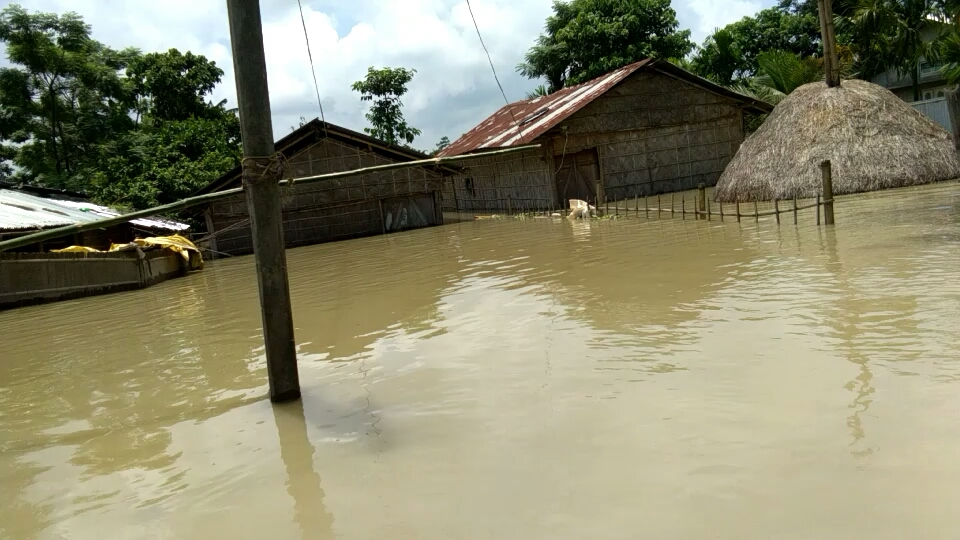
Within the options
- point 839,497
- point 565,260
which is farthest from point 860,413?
point 565,260

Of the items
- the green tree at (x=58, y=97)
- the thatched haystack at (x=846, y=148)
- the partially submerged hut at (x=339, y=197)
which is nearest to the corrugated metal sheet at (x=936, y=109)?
the thatched haystack at (x=846, y=148)

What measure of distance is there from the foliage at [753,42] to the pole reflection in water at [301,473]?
29.6 metres

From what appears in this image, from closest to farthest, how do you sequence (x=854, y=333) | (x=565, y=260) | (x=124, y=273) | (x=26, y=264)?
(x=854, y=333), (x=565, y=260), (x=26, y=264), (x=124, y=273)

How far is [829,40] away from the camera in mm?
16891

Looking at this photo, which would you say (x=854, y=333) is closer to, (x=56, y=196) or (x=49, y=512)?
(x=49, y=512)

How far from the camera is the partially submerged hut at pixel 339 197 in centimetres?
2114

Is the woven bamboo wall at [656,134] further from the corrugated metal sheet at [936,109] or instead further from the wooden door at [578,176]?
the corrugated metal sheet at [936,109]

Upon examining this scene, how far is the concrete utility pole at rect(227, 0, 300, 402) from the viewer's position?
16.0ft

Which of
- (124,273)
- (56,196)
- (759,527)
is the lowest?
(759,527)

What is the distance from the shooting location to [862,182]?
53.3ft

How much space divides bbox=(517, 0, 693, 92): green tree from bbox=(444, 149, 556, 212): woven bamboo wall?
7558 millimetres

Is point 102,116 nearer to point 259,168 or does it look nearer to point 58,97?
point 58,97

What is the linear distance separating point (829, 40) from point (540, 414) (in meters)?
15.3

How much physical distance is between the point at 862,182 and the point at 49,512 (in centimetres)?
1612
